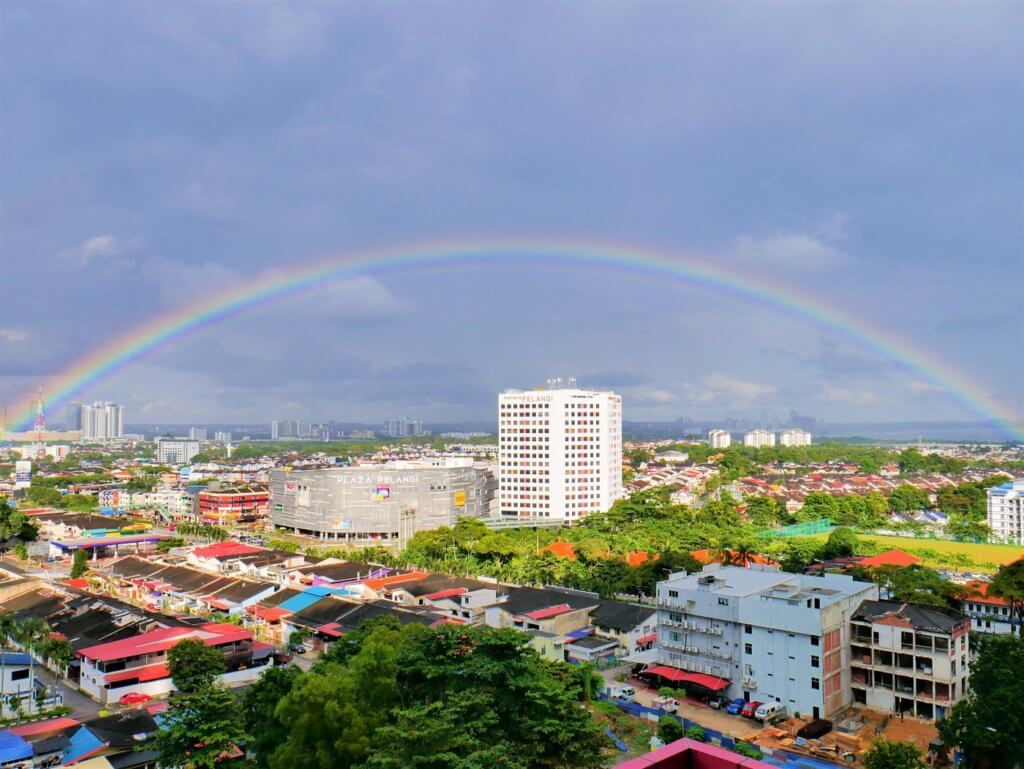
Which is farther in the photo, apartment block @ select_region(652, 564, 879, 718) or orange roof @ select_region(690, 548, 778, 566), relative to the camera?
orange roof @ select_region(690, 548, 778, 566)

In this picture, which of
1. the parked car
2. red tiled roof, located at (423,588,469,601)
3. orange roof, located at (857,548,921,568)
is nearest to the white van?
the parked car

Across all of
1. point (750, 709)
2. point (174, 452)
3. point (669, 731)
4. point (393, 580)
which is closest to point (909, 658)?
point (750, 709)

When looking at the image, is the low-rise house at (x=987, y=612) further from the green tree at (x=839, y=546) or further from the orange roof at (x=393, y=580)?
the orange roof at (x=393, y=580)

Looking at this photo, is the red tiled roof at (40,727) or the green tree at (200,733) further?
the red tiled roof at (40,727)

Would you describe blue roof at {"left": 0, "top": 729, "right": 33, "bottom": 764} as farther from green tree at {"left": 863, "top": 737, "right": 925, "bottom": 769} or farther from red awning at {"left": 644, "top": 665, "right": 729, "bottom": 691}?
green tree at {"left": 863, "top": 737, "right": 925, "bottom": 769}

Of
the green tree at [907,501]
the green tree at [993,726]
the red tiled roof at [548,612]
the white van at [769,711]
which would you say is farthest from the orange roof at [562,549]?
the green tree at [907,501]

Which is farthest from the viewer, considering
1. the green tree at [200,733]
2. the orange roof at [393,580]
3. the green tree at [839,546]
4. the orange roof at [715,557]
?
the green tree at [839,546]
